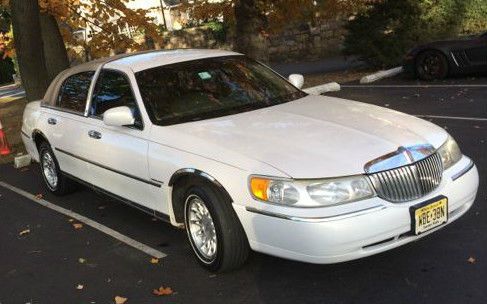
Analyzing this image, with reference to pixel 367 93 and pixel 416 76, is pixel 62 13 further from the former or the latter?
pixel 416 76

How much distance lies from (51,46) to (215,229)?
906 centimetres

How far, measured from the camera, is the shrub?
1563cm

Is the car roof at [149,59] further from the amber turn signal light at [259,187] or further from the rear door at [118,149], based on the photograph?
the amber turn signal light at [259,187]

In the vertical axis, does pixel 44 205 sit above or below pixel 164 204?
below

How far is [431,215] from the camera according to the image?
12.5 feet

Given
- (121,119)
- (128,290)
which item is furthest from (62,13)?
(128,290)

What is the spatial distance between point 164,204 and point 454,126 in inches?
203

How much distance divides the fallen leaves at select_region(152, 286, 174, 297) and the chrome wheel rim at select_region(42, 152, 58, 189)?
9.74ft

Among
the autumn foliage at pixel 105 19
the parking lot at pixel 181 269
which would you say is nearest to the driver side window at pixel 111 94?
the parking lot at pixel 181 269

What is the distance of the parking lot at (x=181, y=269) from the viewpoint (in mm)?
3871

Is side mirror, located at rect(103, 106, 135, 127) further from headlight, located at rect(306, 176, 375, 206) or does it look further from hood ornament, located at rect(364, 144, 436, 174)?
hood ornament, located at rect(364, 144, 436, 174)

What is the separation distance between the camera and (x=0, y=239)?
5.68 meters

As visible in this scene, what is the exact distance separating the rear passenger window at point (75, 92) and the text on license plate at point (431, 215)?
11.2 ft

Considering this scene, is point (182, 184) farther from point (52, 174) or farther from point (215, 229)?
point (52, 174)
